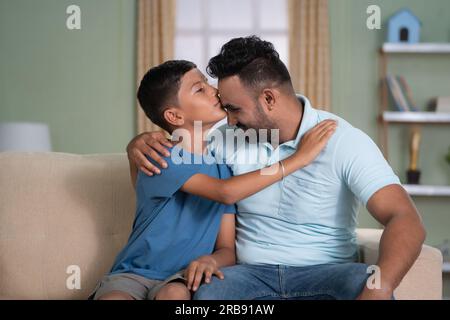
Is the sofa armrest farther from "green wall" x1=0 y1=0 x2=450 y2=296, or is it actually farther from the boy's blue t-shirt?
"green wall" x1=0 y1=0 x2=450 y2=296

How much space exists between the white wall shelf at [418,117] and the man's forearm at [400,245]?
2.89 m

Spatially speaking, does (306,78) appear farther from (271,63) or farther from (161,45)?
(271,63)

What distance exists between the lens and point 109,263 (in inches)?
80.0

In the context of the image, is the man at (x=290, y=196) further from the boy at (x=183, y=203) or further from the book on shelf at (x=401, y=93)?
the book on shelf at (x=401, y=93)

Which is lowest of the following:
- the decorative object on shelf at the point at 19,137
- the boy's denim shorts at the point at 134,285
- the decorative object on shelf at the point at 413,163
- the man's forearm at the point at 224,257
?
A: the decorative object on shelf at the point at 413,163

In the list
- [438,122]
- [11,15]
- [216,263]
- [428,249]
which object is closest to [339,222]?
[428,249]

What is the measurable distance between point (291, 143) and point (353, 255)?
0.38 m

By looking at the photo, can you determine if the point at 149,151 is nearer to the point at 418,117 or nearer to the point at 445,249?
the point at 418,117

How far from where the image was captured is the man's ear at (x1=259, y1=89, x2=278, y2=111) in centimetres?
184

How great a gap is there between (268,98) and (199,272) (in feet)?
1.86

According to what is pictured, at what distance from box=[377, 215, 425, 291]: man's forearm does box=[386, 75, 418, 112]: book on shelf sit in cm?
300

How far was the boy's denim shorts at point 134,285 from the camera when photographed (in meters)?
1.62

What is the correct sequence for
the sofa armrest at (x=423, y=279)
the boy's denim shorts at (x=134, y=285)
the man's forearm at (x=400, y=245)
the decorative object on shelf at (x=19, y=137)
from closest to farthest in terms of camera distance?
the man's forearm at (x=400, y=245) → the boy's denim shorts at (x=134, y=285) → the sofa armrest at (x=423, y=279) → the decorative object on shelf at (x=19, y=137)

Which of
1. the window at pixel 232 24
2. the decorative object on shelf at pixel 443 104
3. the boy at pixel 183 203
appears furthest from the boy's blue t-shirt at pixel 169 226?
the window at pixel 232 24
